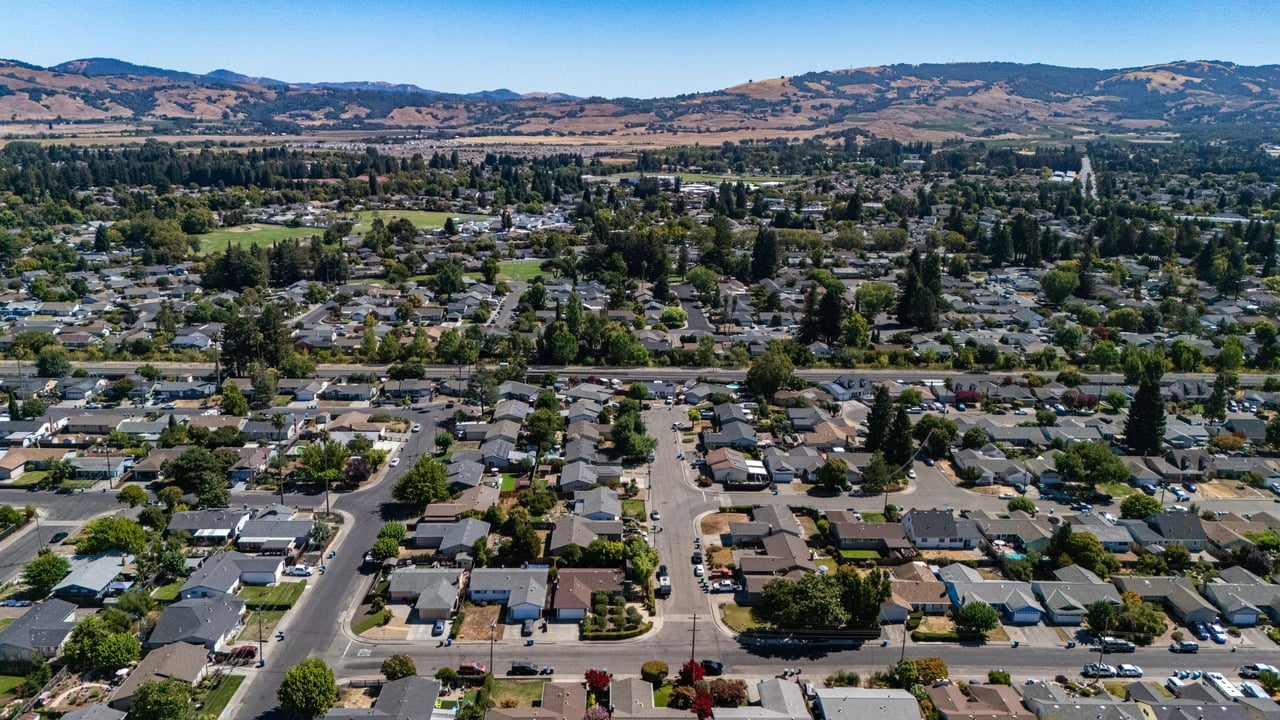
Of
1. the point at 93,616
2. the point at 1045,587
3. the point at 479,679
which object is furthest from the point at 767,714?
the point at 93,616

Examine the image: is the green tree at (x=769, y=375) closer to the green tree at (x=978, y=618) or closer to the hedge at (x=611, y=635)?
the green tree at (x=978, y=618)

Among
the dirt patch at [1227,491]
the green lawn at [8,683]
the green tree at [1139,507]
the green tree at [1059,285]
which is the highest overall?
the green tree at [1059,285]

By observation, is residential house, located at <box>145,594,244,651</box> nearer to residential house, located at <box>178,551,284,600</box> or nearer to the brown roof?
residential house, located at <box>178,551,284,600</box>

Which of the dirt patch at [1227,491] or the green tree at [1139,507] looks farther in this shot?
the dirt patch at [1227,491]

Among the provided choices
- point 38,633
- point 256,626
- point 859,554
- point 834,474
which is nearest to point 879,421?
point 834,474

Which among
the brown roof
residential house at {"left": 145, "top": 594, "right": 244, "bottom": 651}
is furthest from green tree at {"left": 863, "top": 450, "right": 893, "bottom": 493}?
residential house at {"left": 145, "top": 594, "right": 244, "bottom": 651}

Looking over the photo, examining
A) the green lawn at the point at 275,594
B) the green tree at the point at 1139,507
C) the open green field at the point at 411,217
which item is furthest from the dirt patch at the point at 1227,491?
the open green field at the point at 411,217

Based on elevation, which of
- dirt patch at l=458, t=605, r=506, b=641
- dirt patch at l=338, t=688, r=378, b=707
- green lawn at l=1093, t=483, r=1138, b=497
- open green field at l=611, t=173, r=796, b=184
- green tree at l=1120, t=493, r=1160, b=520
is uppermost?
open green field at l=611, t=173, r=796, b=184
